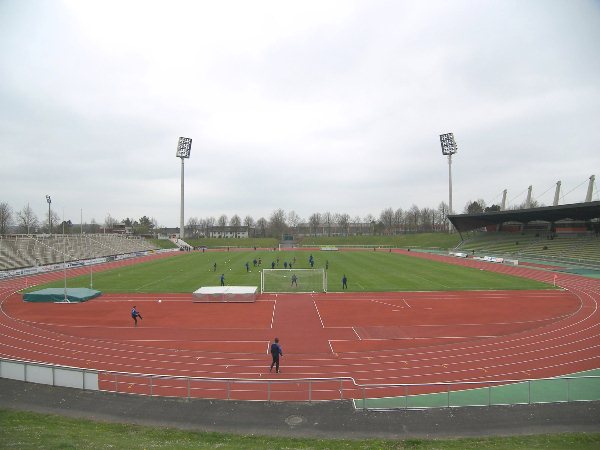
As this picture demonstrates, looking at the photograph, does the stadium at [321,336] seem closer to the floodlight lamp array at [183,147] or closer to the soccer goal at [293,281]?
the soccer goal at [293,281]

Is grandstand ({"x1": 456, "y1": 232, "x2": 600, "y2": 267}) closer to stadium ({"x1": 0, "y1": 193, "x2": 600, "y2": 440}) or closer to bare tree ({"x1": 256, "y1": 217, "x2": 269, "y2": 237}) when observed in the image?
stadium ({"x1": 0, "y1": 193, "x2": 600, "y2": 440})

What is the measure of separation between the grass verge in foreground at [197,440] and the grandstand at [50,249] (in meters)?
A: 34.2

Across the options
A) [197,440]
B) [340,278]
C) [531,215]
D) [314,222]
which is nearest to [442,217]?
[314,222]

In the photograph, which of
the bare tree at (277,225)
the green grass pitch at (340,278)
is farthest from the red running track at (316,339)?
the bare tree at (277,225)

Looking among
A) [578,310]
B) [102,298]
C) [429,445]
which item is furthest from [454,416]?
[102,298]

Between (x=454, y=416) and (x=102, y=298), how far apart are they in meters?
30.1

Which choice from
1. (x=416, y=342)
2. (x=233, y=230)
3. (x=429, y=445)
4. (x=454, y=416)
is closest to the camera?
(x=429, y=445)

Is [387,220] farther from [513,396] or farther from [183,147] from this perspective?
[513,396]

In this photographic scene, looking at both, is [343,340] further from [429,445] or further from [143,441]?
[143,441]

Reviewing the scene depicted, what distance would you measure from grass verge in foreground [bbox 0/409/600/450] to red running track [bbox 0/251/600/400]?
226 cm

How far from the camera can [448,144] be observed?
3755 inches

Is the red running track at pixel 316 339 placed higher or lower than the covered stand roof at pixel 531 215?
lower

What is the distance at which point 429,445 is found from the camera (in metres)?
9.61

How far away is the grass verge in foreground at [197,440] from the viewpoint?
364 inches
